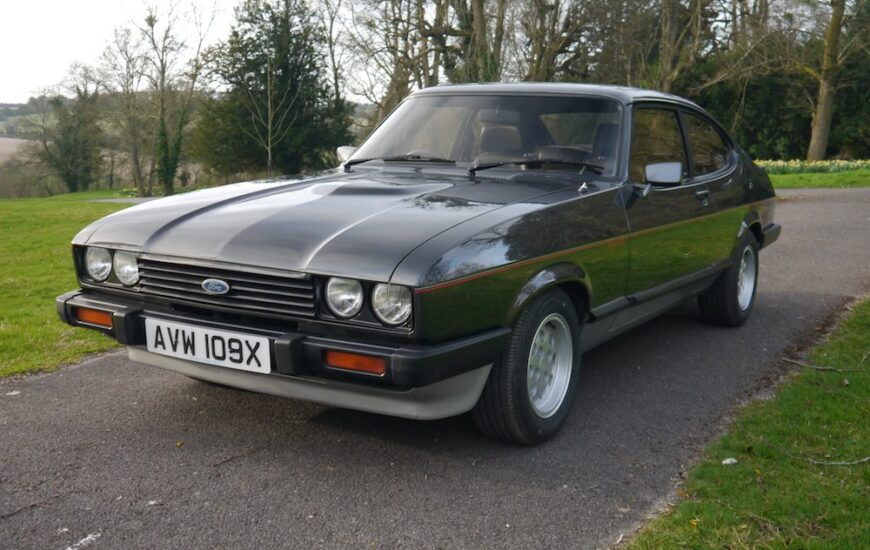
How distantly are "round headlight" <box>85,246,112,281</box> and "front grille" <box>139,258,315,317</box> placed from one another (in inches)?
9.8

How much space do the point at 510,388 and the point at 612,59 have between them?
97.0 ft

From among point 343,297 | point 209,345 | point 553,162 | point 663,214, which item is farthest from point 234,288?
A: point 663,214

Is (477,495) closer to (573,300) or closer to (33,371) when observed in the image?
(573,300)

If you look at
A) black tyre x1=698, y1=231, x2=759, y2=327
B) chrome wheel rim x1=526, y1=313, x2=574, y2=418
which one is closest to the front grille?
chrome wheel rim x1=526, y1=313, x2=574, y2=418

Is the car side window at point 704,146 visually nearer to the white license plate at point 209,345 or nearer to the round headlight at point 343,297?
the round headlight at point 343,297

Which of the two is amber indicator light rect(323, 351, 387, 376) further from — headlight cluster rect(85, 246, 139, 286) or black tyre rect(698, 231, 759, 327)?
black tyre rect(698, 231, 759, 327)

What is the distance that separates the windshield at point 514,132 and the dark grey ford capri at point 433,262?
0.01 m

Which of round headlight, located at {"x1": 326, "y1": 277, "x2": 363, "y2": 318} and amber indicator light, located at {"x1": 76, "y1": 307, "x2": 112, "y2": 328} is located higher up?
round headlight, located at {"x1": 326, "y1": 277, "x2": 363, "y2": 318}

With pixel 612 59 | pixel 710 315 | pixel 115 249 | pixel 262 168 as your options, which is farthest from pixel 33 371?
pixel 262 168

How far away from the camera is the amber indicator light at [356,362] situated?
2.96 meters

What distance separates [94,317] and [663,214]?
2.96 m

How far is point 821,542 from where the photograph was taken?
2.70m

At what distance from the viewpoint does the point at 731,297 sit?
5.79 metres

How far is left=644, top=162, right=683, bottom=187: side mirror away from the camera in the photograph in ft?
14.1
